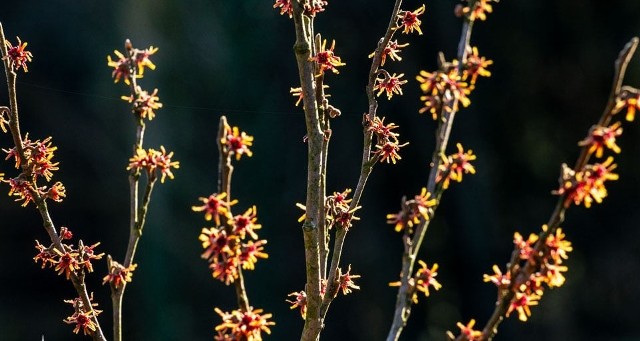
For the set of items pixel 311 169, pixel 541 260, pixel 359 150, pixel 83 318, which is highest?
pixel 359 150

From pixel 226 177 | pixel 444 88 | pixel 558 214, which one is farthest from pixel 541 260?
pixel 226 177

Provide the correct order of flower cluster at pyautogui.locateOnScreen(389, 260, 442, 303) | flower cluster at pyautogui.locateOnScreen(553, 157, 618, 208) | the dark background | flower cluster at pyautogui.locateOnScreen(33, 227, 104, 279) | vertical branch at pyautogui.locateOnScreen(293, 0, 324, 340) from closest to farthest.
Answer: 1. flower cluster at pyautogui.locateOnScreen(553, 157, 618, 208)
2. flower cluster at pyautogui.locateOnScreen(389, 260, 442, 303)
3. vertical branch at pyautogui.locateOnScreen(293, 0, 324, 340)
4. flower cluster at pyautogui.locateOnScreen(33, 227, 104, 279)
5. the dark background

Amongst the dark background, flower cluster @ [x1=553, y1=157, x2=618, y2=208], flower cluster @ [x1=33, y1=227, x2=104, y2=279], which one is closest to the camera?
flower cluster @ [x1=553, y1=157, x2=618, y2=208]

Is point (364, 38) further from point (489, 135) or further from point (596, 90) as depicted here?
point (596, 90)

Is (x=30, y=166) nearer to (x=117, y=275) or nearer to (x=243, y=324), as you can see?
(x=117, y=275)

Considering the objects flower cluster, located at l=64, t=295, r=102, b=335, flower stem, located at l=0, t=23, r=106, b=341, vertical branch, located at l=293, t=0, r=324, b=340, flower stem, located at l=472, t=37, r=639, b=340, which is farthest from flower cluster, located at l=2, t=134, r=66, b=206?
flower stem, located at l=472, t=37, r=639, b=340

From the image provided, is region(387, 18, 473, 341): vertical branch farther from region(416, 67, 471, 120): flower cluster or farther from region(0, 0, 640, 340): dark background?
region(0, 0, 640, 340): dark background

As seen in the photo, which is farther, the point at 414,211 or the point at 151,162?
the point at 151,162

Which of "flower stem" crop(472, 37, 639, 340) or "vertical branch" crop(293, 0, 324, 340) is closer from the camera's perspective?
"flower stem" crop(472, 37, 639, 340)
